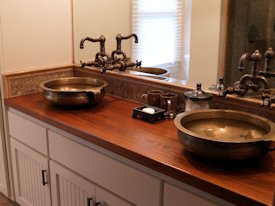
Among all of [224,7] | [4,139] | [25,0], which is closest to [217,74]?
[224,7]

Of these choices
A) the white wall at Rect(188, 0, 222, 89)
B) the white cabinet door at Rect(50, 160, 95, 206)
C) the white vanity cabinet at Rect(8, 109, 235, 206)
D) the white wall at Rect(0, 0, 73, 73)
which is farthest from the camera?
the white wall at Rect(0, 0, 73, 73)

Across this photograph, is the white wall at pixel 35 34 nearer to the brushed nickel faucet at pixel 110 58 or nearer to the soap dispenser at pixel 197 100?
the brushed nickel faucet at pixel 110 58

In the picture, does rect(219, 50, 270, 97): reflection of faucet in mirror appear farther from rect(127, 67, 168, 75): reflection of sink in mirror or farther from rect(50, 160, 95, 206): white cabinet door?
rect(50, 160, 95, 206): white cabinet door

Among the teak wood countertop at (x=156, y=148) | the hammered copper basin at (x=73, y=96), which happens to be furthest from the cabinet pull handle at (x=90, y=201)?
the hammered copper basin at (x=73, y=96)

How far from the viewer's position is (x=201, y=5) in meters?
→ 1.93

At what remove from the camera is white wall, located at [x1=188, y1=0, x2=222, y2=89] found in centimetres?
186

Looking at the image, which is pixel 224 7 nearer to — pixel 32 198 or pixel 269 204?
pixel 269 204

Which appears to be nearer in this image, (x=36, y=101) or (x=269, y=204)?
(x=269, y=204)

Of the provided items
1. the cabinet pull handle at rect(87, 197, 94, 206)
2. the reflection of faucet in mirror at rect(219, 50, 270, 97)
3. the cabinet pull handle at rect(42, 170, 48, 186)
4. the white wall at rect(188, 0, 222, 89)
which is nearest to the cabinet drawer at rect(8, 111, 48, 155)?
the cabinet pull handle at rect(42, 170, 48, 186)

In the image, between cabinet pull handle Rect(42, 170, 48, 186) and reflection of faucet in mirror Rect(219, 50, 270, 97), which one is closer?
reflection of faucet in mirror Rect(219, 50, 270, 97)

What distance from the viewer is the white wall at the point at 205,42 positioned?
Result: 1.86 m

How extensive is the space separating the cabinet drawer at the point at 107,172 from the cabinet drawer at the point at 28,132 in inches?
3.1

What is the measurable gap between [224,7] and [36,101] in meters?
1.17

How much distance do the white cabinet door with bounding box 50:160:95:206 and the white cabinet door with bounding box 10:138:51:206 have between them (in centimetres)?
8
